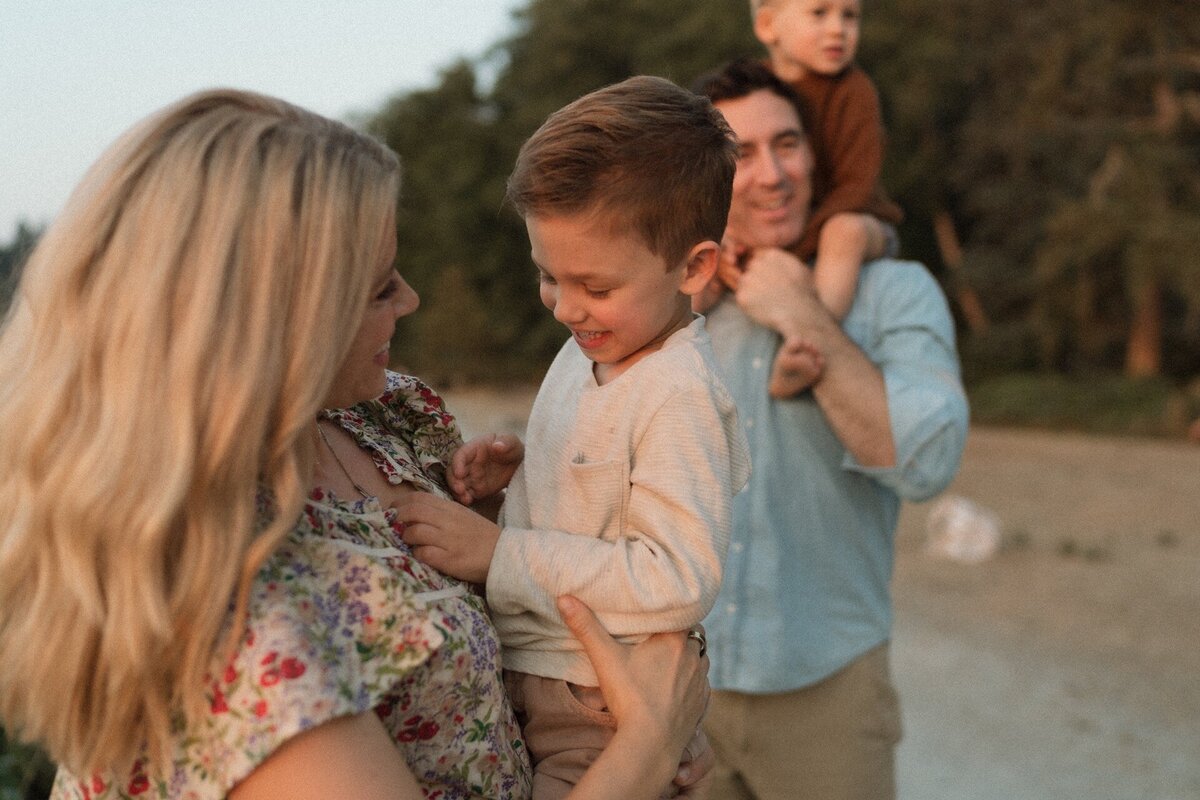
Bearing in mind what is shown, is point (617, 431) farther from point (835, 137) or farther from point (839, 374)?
point (835, 137)

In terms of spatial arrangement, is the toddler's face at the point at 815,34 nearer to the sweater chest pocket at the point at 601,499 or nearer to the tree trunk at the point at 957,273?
the sweater chest pocket at the point at 601,499

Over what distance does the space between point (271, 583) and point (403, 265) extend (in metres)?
32.2

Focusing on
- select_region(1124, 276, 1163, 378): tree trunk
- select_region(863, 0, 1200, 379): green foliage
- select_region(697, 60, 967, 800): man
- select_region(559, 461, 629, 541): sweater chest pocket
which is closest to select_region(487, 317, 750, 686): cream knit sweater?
select_region(559, 461, 629, 541): sweater chest pocket

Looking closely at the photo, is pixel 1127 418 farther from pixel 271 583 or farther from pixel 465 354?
pixel 271 583

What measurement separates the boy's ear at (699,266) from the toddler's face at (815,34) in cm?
137

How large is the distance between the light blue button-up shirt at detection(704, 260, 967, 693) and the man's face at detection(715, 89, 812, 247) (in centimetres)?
24

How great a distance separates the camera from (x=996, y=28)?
2417cm

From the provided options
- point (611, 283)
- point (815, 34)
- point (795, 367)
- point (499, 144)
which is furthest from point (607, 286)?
point (499, 144)

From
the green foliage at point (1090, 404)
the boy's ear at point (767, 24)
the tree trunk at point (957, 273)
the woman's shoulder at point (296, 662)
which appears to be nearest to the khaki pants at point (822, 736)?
the woman's shoulder at point (296, 662)

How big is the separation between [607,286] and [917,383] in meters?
1.17

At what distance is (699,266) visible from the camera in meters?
1.82

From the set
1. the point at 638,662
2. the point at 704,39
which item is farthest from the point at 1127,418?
the point at 638,662

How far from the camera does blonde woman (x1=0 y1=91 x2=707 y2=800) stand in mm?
1269

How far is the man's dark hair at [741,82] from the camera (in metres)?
2.76
